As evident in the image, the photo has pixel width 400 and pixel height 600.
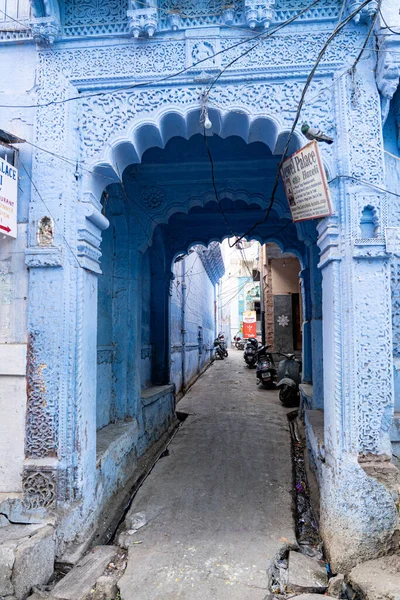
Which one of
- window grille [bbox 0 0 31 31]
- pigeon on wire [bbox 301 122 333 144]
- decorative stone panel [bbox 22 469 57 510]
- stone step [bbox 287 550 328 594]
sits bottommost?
stone step [bbox 287 550 328 594]

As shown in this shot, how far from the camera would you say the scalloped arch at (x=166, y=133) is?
339 cm

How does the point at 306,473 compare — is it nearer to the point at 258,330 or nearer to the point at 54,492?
the point at 54,492

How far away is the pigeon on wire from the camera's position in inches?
123

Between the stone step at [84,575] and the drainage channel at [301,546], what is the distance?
1.21 meters

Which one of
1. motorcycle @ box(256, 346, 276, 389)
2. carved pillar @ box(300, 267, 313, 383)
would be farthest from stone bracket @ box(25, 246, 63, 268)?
motorcycle @ box(256, 346, 276, 389)

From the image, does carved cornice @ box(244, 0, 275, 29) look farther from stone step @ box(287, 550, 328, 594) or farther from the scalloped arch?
stone step @ box(287, 550, 328, 594)

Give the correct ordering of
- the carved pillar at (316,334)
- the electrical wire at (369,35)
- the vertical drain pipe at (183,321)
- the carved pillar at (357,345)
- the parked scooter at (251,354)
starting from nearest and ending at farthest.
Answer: the carved pillar at (357,345) < the electrical wire at (369,35) < the carved pillar at (316,334) < the vertical drain pipe at (183,321) < the parked scooter at (251,354)

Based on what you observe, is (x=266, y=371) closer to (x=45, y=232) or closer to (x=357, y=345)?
(x=357, y=345)

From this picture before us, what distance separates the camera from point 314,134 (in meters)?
3.12

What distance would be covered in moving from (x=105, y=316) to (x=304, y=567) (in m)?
3.28

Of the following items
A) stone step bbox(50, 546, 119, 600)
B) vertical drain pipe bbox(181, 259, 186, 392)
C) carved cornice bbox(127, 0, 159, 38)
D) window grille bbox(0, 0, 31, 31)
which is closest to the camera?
stone step bbox(50, 546, 119, 600)

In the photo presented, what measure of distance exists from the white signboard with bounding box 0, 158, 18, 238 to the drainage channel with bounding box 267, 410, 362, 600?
3.23m

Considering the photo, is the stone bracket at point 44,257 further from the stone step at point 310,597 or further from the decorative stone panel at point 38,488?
the stone step at point 310,597

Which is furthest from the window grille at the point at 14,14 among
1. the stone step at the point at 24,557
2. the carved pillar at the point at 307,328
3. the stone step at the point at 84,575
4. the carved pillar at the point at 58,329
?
the carved pillar at the point at 307,328
